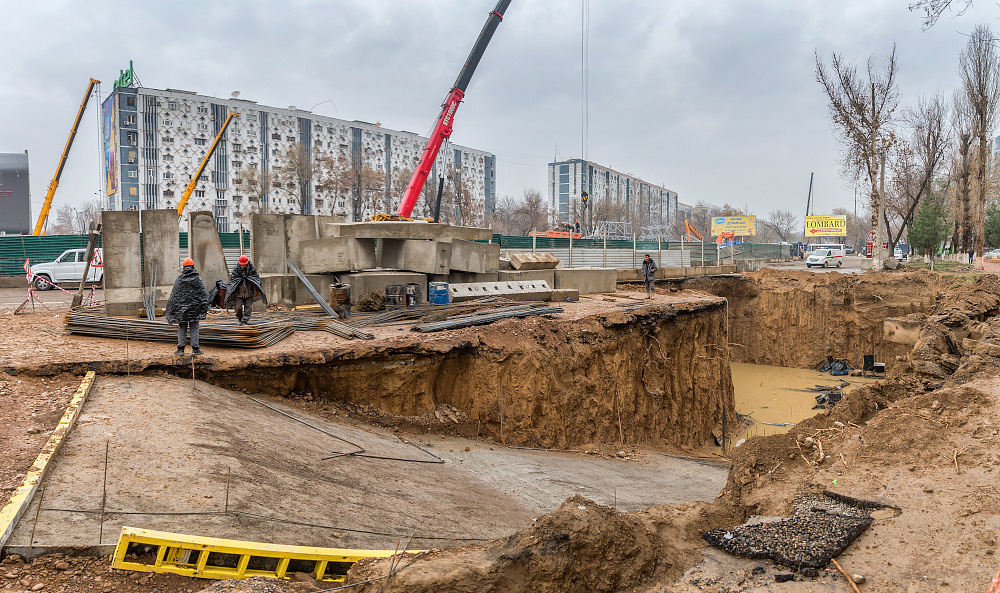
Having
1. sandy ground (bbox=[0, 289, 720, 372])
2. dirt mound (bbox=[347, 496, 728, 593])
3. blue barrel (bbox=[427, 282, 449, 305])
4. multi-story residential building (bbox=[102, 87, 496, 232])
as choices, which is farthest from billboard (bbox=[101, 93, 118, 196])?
dirt mound (bbox=[347, 496, 728, 593])

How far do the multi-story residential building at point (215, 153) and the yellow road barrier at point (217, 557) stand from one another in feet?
178

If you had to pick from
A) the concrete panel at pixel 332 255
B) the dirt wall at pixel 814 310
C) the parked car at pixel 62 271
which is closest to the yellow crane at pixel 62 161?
the parked car at pixel 62 271

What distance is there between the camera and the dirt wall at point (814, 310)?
24875mm

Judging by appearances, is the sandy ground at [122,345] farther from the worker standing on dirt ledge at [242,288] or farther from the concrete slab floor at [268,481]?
the worker standing on dirt ledge at [242,288]

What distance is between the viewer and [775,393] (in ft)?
72.2

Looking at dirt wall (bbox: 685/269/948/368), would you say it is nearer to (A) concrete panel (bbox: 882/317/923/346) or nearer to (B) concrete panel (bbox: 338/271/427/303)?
(A) concrete panel (bbox: 882/317/923/346)

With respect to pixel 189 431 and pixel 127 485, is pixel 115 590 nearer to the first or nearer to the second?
pixel 127 485

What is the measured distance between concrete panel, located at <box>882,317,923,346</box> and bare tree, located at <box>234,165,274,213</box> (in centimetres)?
4775

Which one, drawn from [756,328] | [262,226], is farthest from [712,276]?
[262,226]

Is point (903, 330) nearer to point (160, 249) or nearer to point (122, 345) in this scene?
point (122, 345)

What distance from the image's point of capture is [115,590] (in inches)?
138

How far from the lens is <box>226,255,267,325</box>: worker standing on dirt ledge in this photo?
33.3 feet

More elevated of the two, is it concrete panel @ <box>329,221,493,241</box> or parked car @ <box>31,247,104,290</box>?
concrete panel @ <box>329,221,493,241</box>

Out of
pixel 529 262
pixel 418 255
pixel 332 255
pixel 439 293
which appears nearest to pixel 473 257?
pixel 418 255
